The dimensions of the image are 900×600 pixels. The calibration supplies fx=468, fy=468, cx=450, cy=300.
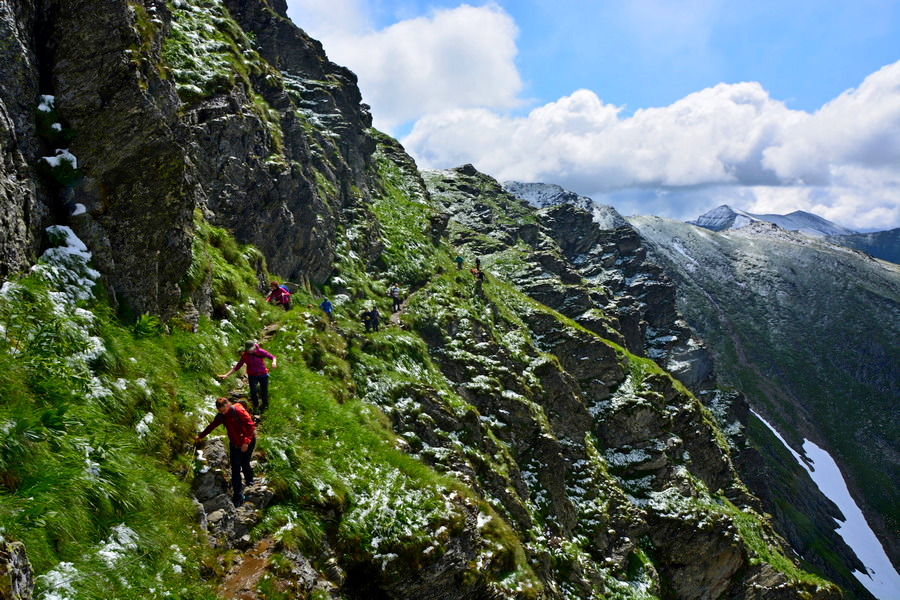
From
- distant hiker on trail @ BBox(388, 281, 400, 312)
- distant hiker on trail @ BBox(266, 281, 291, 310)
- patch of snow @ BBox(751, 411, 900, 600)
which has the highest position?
distant hiker on trail @ BBox(388, 281, 400, 312)

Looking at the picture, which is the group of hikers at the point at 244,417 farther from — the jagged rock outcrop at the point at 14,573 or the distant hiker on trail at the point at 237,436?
the jagged rock outcrop at the point at 14,573

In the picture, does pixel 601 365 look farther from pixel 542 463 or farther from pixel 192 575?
pixel 192 575

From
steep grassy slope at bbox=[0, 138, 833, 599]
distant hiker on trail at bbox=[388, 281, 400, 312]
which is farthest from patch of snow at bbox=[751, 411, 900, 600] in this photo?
distant hiker on trail at bbox=[388, 281, 400, 312]

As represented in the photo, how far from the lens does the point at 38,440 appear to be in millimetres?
7707

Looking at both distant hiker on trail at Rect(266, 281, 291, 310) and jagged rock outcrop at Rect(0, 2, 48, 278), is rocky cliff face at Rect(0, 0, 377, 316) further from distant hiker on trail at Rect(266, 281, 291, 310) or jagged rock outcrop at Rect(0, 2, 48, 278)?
distant hiker on trail at Rect(266, 281, 291, 310)

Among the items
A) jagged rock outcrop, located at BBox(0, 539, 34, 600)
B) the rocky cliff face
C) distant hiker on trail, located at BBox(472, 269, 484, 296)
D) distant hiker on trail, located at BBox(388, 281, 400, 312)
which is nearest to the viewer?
jagged rock outcrop, located at BBox(0, 539, 34, 600)

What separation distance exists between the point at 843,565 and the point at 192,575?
147m

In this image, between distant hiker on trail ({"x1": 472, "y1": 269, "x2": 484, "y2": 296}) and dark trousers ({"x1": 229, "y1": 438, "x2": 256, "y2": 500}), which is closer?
dark trousers ({"x1": 229, "y1": 438, "x2": 256, "y2": 500})

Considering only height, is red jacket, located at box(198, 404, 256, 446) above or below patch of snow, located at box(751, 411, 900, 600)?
above

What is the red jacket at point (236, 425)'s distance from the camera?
413 inches

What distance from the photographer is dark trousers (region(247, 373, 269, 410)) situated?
558 inches

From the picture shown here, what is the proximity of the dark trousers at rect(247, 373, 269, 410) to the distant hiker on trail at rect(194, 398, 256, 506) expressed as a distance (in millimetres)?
3183

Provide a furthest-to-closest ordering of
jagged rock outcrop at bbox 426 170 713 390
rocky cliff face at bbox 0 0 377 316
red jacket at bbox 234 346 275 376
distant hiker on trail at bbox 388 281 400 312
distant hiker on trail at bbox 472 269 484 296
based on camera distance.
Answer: jagged rock outcrop at bbox 426 170 713 390 → distant hiker on trail at bbox 472 269 484 296 → distant hiker on trail at bbox 388 281 400 312 → red jacket at bbox 234 346 275 376 → rocky cliff face at bbox 0 0 377 316

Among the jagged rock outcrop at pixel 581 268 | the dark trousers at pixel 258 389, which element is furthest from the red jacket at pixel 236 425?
the jagged rock outcrop at pixel 581 268
